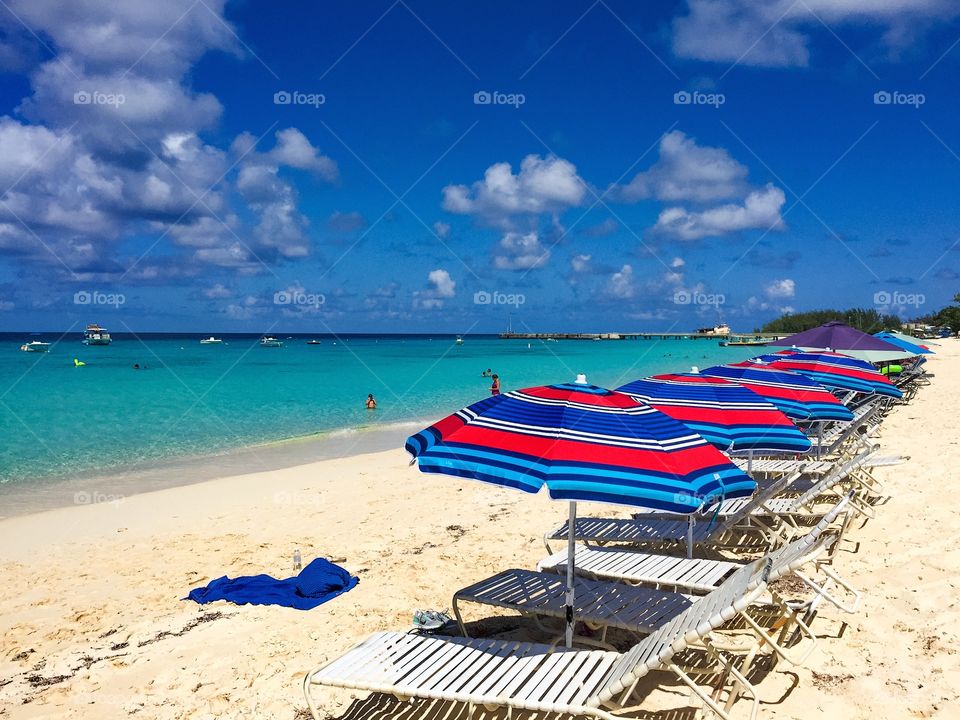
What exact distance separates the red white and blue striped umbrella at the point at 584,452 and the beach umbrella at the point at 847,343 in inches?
492

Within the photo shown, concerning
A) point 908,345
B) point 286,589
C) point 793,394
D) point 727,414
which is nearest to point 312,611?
point 286,589

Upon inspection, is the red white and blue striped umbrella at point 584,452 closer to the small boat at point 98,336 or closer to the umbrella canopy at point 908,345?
the umbrella canopy at point 908,345

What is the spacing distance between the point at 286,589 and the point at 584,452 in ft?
11.5

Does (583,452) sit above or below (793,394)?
below

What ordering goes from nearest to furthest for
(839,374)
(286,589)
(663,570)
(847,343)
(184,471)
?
(663,570) → (286,589) → (839,374) → (184,471) → (847,343)

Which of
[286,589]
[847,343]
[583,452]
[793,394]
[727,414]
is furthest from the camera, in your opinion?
[847,343]

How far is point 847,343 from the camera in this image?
14.6 meters

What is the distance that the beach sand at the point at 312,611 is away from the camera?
3926mm

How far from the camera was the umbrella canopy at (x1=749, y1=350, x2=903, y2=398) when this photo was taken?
29.5 ft

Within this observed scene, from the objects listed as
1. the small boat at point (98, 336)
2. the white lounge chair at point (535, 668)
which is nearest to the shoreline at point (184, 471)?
the white lounge chair at point (535, 668)

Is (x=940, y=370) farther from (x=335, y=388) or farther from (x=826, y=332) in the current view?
(x=335, y=388)

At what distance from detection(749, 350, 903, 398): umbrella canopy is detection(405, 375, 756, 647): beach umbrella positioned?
5.72 m

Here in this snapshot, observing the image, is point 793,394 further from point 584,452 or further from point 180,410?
point 180,410

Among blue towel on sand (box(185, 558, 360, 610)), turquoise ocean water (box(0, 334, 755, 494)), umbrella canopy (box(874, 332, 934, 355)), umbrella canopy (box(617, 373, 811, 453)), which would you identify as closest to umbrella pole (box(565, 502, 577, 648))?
umbrella canopy (box(617, 373, 811, 453))
